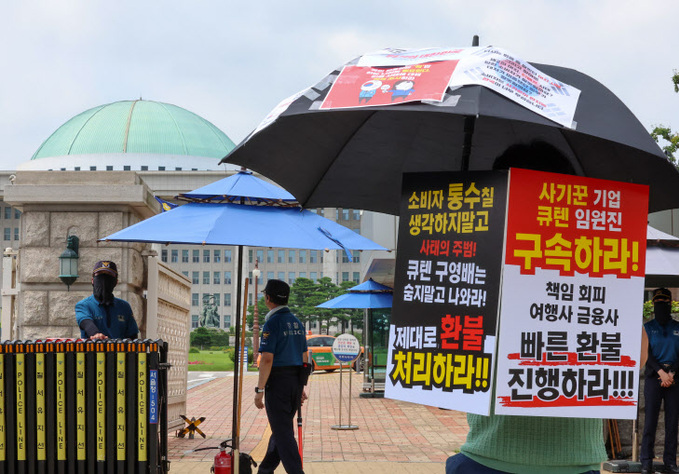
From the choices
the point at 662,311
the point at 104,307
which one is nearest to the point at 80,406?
the point at 104,307

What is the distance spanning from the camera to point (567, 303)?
265 cm

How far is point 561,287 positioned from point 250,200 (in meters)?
3.93

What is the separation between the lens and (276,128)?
372 cm

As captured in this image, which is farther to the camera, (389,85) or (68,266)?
(68,266)

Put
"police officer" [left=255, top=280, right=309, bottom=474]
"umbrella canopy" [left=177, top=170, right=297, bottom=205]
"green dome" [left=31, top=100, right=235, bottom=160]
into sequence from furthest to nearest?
"green dome" [left=31, top=100, right=235, bottom=160] < "police officer" [left=255, top=280, right=309, bottom=474] < "umbrella canopy" [left=177, top=170, right=297, bottom=205]

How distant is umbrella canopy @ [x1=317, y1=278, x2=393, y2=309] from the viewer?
1859 cm

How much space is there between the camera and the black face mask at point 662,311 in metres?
8.67

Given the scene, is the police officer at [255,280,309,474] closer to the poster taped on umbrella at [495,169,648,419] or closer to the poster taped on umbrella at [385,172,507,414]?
the poster taped on umbrella at [385,172,507,414]

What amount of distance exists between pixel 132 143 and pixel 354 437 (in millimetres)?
128266

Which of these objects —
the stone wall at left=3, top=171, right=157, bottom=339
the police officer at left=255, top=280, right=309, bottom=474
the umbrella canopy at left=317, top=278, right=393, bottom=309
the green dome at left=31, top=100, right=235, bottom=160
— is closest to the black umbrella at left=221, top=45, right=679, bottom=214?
the police officer at left=255, top=280, right=309, bottom=474

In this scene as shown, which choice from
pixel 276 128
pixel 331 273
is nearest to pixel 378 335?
pixel 276 128

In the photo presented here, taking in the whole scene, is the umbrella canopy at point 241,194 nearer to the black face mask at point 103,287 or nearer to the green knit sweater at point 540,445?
the black face mask at point 103,287

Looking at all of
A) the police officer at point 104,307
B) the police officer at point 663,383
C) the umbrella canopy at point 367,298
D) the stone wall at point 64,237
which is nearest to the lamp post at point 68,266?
the stone wall at point 64,237

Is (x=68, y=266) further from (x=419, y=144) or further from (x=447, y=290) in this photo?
(x=447, y=290)
